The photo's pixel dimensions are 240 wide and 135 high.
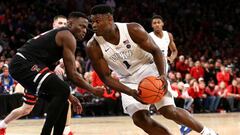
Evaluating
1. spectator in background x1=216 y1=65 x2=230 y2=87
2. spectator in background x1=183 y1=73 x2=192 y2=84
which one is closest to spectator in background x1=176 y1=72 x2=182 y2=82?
spectator in background x1=183 y1=73 x2=192 y2=84

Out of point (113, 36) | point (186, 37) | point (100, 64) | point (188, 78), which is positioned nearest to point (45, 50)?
point (100, 64)

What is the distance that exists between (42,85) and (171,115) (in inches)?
60.5

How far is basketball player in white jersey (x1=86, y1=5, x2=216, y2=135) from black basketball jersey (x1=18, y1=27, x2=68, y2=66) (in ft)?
1.23

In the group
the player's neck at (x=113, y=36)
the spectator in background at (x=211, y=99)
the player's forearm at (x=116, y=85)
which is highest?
the player's neck at (x=113, y=36)

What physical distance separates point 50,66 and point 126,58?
876 mm

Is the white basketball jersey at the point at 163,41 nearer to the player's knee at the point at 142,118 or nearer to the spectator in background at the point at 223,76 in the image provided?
the player's knee at the point at 142,118

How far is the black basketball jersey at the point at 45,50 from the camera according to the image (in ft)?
18.8

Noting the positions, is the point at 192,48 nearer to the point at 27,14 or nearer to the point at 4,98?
the point at 27,14

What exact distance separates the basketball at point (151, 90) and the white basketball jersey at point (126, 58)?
53cm

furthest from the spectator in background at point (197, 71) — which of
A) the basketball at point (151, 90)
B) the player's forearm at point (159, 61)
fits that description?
the basketball at point (151, 90)

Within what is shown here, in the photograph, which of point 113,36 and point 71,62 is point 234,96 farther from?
point 71,62

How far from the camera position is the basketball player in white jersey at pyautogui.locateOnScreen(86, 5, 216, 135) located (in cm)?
562

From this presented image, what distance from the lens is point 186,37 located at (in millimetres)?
21047

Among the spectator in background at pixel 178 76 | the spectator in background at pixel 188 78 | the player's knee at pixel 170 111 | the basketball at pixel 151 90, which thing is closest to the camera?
the basketball at pixel 151 90
